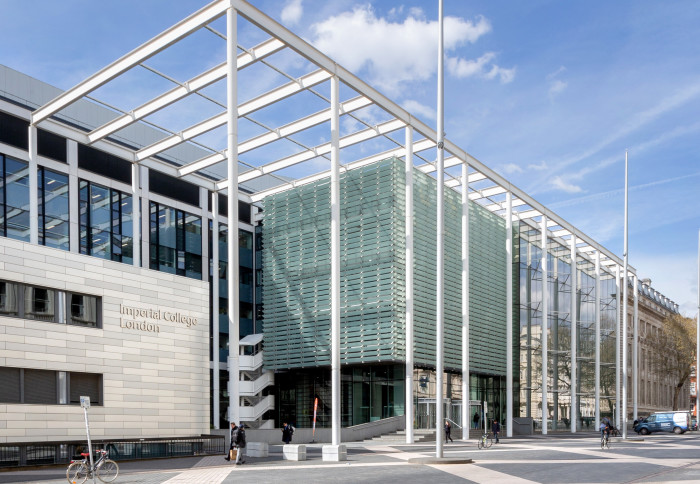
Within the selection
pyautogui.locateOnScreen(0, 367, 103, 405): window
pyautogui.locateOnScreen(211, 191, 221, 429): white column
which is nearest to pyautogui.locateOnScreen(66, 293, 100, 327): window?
pyautogui.locateOnScreen(0, 367, 103, 405): window

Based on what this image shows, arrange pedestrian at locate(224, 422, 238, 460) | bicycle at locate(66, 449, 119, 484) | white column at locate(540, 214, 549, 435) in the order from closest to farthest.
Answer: bicycle at locate(66, 449, 119, 484)
pedestrian at locate(224, 422, 238, 460)
white column at locate(540, 214, 549, 435)

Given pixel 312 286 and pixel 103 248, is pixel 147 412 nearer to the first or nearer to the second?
pixel 103 248

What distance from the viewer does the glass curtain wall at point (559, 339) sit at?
55.7 m

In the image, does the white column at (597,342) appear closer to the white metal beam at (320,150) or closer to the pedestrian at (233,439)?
the white metal beam at (320,150)

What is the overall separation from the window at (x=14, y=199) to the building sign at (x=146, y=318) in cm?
828

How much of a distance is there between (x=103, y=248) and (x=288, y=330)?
42.8 ft

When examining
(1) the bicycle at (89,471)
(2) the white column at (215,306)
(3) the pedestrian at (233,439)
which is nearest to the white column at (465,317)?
(2) the white column at (215,306)

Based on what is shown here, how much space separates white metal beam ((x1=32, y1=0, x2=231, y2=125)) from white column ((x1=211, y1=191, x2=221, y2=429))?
50.4 ft

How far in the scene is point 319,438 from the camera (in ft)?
142

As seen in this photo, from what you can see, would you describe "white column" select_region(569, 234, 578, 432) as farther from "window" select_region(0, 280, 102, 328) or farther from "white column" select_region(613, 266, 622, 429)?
"window" select_region(0, 280, 102, 328)

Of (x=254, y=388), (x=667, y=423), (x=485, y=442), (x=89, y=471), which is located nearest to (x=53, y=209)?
(x=254, y=388)

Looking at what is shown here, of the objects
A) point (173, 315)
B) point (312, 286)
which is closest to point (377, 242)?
point (312, 286)

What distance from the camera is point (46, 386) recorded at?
1081 inches

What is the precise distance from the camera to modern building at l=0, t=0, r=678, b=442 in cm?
2867
